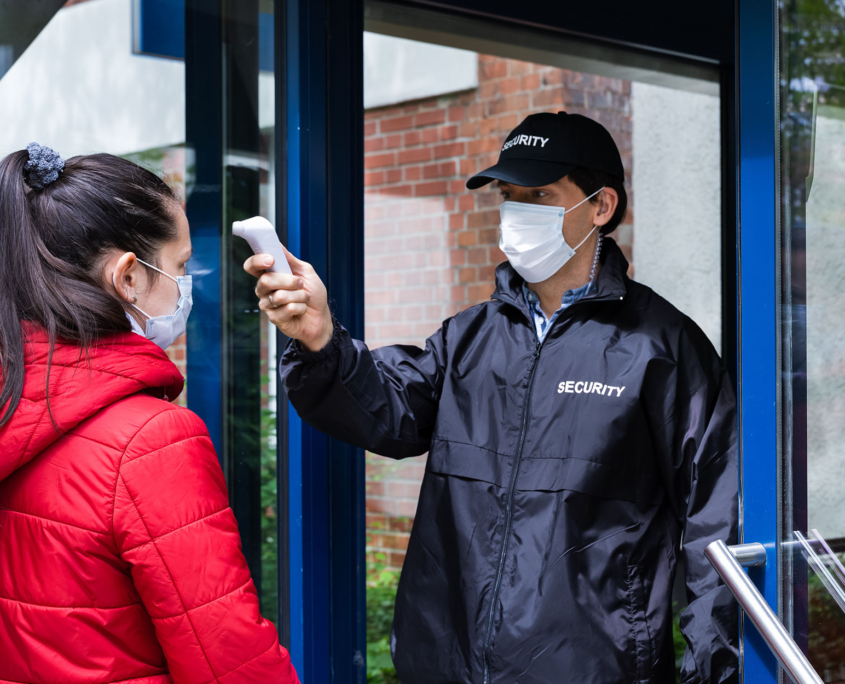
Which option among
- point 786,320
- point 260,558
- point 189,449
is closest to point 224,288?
point 260,558

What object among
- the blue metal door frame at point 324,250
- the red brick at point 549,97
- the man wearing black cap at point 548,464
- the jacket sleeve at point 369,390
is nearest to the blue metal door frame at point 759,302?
the man wearing black cap at point 548,464

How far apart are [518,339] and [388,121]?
9.66 feet

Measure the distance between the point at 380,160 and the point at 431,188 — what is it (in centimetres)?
34

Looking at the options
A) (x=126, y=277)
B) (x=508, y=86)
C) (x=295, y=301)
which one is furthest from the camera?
(x=508, y=86)

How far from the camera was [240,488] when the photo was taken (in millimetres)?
2033

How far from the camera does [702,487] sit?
5.35 feet

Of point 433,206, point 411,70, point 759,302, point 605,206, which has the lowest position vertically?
point 759,302

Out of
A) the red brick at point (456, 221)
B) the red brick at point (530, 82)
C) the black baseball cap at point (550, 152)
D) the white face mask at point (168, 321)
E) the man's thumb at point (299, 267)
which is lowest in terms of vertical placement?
the white face mask at point (168, 321)

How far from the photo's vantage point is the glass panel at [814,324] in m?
1.41

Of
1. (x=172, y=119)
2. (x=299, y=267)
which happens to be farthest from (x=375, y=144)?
(x=299, y=267)

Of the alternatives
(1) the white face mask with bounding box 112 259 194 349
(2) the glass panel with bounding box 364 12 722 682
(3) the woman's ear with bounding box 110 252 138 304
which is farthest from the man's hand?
(2) the glass panel with bounding box 364 12 722 682

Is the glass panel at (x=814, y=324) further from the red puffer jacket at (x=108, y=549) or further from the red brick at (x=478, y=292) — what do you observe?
the red brick at (x=478, y=292)

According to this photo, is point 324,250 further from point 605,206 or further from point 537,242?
point 605,206

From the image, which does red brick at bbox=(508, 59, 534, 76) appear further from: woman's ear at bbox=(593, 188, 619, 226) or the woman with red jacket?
the woman with red jacket
